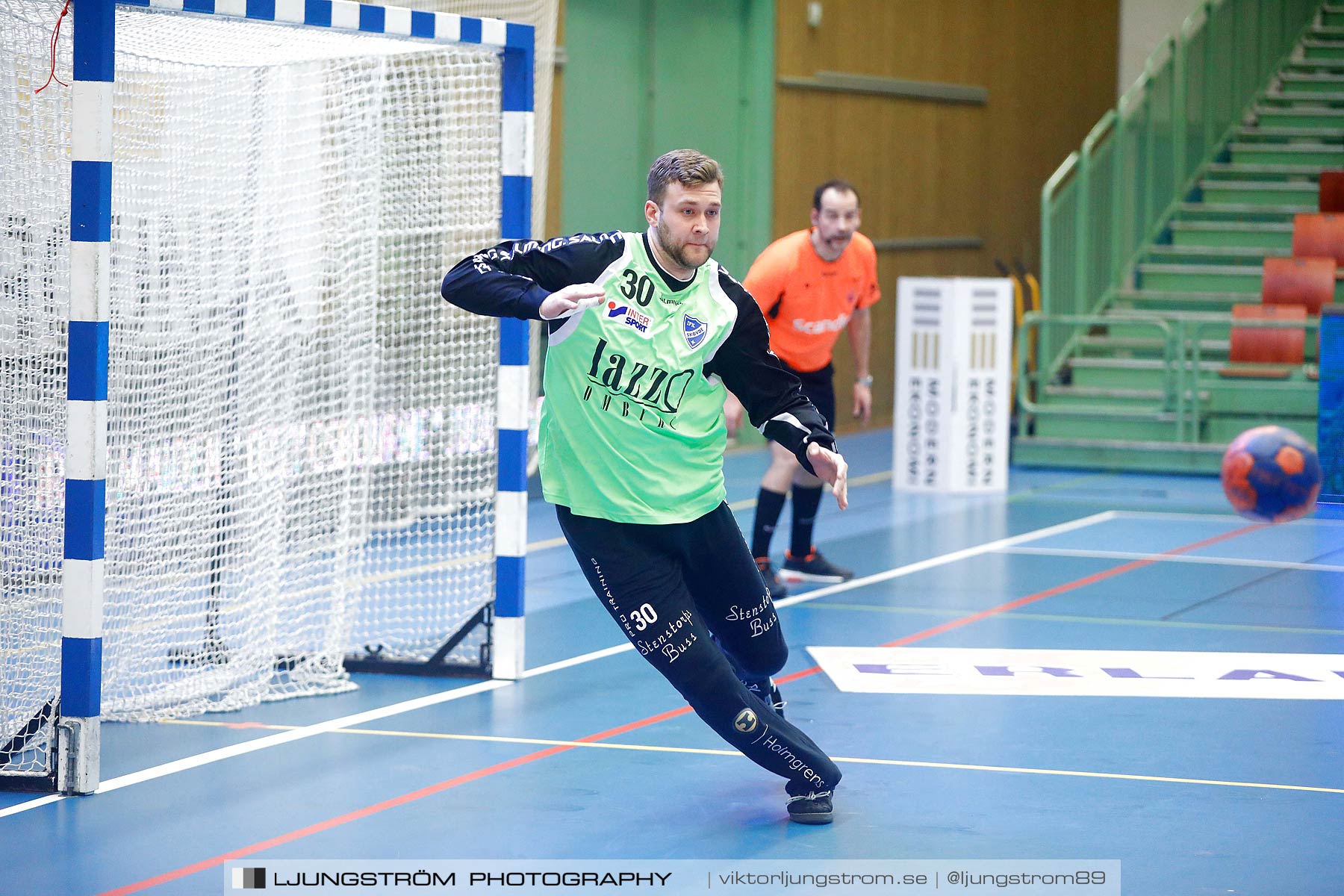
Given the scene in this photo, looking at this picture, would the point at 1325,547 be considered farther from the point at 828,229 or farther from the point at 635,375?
the point at 635,375

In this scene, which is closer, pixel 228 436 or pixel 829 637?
pixel 228 436

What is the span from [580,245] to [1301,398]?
11.4m

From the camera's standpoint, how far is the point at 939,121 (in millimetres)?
20094

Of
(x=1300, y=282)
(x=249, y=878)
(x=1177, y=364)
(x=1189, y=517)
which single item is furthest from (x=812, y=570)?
(x=1300, y=282)

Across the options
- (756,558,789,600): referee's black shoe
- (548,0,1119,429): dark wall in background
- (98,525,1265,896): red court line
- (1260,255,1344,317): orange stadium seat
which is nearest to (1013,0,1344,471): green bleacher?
(1260,255,1344,317): orange stadium seat

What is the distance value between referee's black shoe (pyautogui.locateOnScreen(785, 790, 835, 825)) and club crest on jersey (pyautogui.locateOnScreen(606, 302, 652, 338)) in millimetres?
1505

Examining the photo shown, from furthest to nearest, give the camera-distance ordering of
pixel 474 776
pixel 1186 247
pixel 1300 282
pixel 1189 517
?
1. pixel 1186 247
2. pixel 1300 282
3. pixel 1189 517
4. pixel 474 776

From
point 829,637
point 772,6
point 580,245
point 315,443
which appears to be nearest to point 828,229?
point 829,637

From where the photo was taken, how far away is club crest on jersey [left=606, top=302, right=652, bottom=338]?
17.2ft

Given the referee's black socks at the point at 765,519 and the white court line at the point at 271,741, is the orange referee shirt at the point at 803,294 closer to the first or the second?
the referee's black socks at the point at 765,519

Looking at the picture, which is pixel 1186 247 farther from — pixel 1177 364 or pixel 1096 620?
pixel 1096 620

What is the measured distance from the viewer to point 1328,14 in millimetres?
22109

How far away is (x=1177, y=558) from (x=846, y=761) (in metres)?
5.31

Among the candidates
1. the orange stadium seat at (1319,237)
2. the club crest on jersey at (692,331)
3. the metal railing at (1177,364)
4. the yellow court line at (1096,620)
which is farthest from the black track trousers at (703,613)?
the orange stadium seat at (1319,237)
